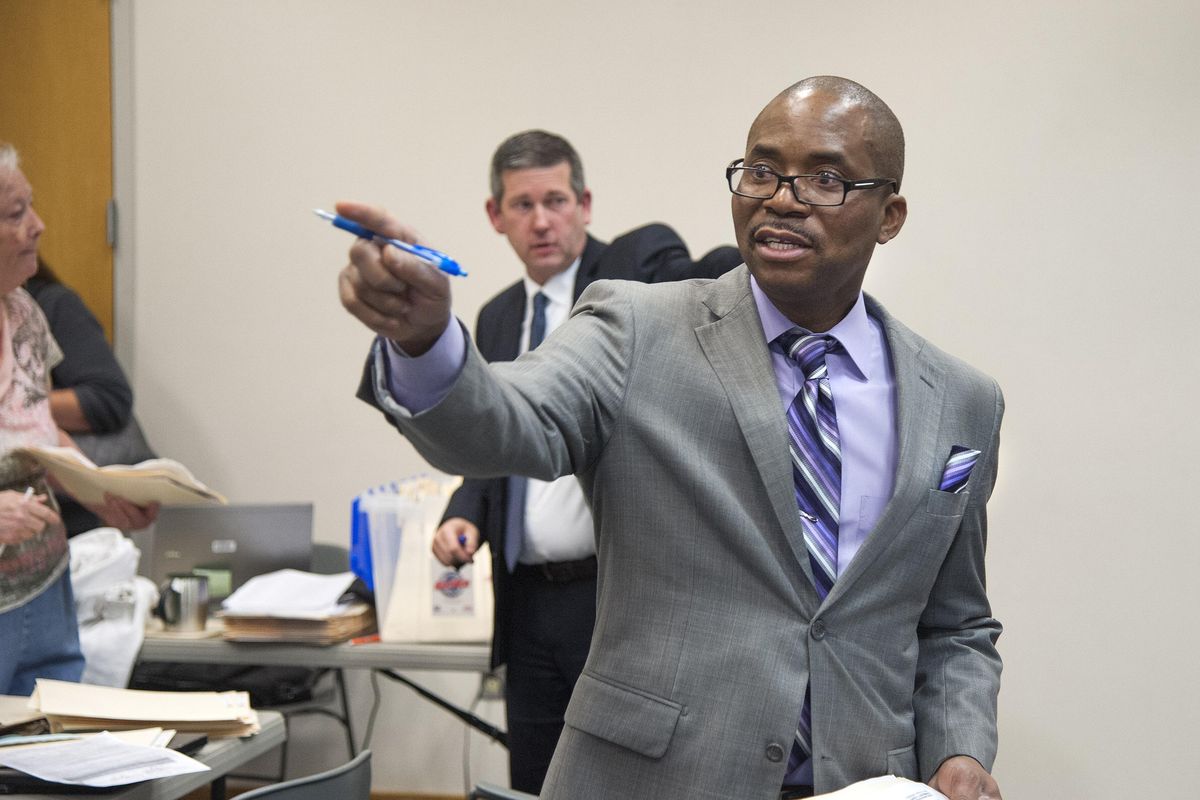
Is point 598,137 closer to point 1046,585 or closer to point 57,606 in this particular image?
point 1046,585

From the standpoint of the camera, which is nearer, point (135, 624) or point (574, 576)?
point (574, 576)

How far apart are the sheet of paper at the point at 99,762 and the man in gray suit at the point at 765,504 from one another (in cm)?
72

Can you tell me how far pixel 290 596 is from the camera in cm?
310

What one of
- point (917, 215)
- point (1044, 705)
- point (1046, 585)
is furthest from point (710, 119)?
point (1044, 705)

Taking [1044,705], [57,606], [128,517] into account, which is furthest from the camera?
[1044,705]

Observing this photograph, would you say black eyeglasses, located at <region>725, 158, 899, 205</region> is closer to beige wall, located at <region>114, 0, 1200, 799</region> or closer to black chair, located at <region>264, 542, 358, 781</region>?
beige wall, located at <region>114, 0, 1200, 799</region>

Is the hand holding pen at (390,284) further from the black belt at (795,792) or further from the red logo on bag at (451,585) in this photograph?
the red logo on bag at (451,585)

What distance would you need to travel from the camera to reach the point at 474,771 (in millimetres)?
4285

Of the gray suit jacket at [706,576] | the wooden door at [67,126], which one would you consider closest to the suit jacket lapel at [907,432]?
the gray suit jacket at [706,576]

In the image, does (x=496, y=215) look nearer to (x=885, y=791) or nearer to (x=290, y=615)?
(x=290, y=615)

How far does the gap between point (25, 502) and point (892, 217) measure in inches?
63.4

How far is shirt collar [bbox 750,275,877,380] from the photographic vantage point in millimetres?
1396

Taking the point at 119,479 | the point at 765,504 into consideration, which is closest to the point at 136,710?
the point at 119,479

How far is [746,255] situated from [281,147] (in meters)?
3.29
